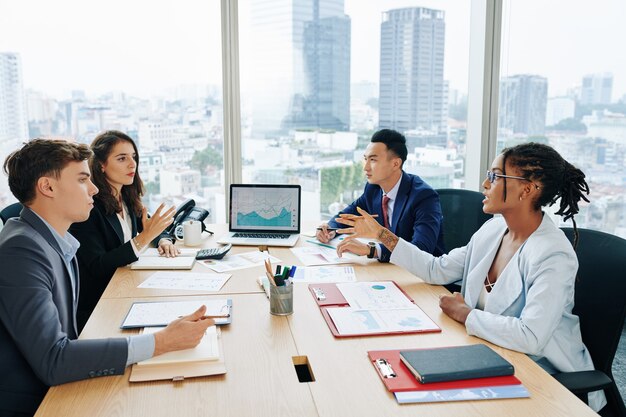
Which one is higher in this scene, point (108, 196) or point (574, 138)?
point (574, 138)

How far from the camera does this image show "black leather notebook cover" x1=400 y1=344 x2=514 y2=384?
145 centimetres

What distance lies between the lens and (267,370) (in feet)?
5.02

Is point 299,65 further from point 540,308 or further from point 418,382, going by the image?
point 418,382

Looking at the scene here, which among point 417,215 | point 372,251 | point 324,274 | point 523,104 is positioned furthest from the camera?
point 523,104

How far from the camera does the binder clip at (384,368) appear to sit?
4.88ft

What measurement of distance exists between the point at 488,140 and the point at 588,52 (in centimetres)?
85

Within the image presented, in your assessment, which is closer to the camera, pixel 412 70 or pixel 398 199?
pixel 398 199

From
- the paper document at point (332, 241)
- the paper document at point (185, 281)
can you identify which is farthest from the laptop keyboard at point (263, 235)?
the paper document at point (185, 281)

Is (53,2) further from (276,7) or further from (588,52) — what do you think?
(588,52)

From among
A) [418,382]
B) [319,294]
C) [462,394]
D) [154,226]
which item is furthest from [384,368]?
[154,226]

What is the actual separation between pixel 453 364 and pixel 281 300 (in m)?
0.64

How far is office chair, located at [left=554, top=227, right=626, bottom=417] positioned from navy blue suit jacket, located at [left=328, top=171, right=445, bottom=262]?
3.04ft

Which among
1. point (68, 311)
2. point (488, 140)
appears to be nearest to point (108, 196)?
point (68, 311)

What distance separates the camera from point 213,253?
2.66 m
